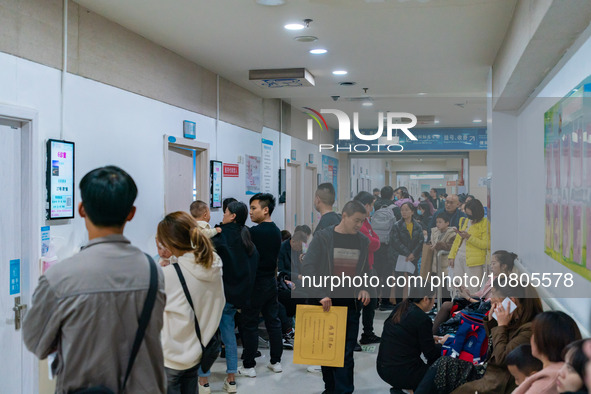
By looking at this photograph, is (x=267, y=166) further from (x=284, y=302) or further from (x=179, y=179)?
(x=284, y=302)

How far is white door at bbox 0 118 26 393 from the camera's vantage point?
3.32 m

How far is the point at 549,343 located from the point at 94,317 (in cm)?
170

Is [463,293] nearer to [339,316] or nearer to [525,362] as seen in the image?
[339,316]

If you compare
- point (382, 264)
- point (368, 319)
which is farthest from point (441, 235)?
point (368, 319)

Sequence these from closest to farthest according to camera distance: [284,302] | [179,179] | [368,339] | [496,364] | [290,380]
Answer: [496,364] < [290,380] < [284,302] < [179,179] < [368,339]

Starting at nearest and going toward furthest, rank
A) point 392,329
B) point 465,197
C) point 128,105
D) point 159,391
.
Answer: point 159,391
point 392,329
point 128,105
point 465,197

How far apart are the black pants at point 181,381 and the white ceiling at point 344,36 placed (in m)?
2.52

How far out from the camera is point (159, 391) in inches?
71.9

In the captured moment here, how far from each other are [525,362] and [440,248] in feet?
7.15

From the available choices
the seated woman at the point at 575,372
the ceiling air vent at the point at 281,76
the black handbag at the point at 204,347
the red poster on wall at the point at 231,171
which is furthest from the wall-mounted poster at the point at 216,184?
the seated woman at the point at 575,372

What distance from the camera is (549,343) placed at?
7.06 ft

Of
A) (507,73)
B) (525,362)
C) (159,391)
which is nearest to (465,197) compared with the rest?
(507,73)

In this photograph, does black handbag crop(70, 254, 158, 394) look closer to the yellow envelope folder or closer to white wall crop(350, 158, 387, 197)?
the yellow envelope folder

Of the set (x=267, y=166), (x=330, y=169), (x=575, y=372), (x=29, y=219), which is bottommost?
(x=575, y=372)
